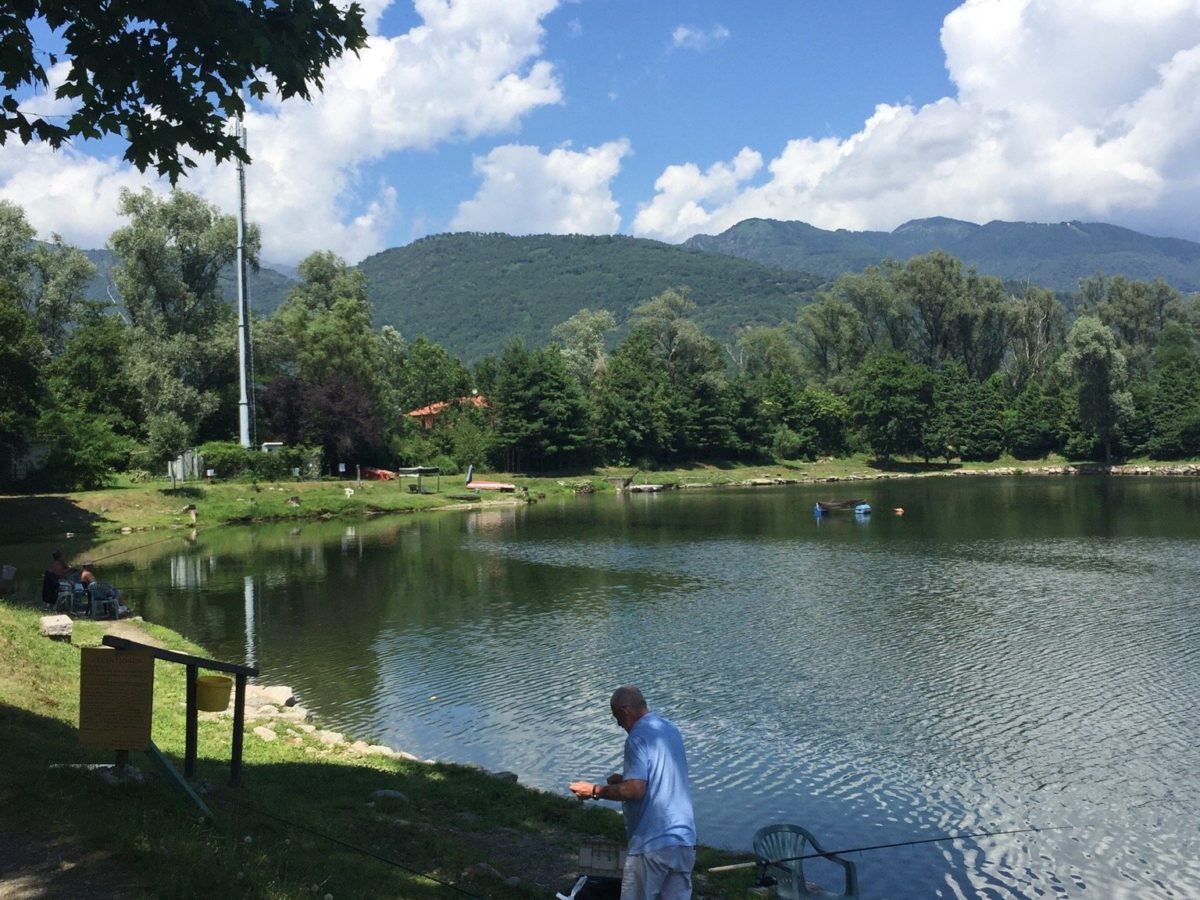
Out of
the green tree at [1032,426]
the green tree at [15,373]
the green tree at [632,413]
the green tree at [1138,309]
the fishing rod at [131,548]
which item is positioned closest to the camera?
the fishing rod at [131,548]

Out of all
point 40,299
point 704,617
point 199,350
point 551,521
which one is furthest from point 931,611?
point 40,299

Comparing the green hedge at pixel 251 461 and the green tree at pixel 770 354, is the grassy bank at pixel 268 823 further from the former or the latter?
the green tree at pixel 770 354

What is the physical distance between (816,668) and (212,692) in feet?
45.9

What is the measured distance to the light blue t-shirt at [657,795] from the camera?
22.9 feet

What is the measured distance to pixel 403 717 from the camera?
17.6 metres

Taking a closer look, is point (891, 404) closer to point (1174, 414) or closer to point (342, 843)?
point (1174, 414)

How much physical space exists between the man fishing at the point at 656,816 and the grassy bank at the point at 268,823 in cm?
197

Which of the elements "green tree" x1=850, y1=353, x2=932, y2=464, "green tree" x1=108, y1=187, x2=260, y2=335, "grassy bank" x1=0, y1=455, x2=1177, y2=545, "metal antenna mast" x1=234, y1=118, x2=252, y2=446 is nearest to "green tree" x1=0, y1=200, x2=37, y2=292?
"green tree" x1=108, y1=187, x2=260, y2=335

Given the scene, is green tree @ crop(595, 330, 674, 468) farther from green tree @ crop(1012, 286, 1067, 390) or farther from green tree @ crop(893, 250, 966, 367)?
green tree @ crop(1012, 286, 1067, 390)

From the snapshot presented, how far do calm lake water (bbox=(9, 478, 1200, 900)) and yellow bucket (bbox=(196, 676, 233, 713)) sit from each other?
501 cm

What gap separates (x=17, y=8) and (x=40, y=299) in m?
70.9

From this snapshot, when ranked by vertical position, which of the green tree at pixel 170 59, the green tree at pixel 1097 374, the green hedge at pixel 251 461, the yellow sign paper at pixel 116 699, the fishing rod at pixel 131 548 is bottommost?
the fishing rod at pixel 131 548

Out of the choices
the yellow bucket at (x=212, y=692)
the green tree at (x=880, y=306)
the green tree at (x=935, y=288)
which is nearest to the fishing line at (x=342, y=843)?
the yellow bucket at (x=212, y=692)

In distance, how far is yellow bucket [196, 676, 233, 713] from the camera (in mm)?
10574
